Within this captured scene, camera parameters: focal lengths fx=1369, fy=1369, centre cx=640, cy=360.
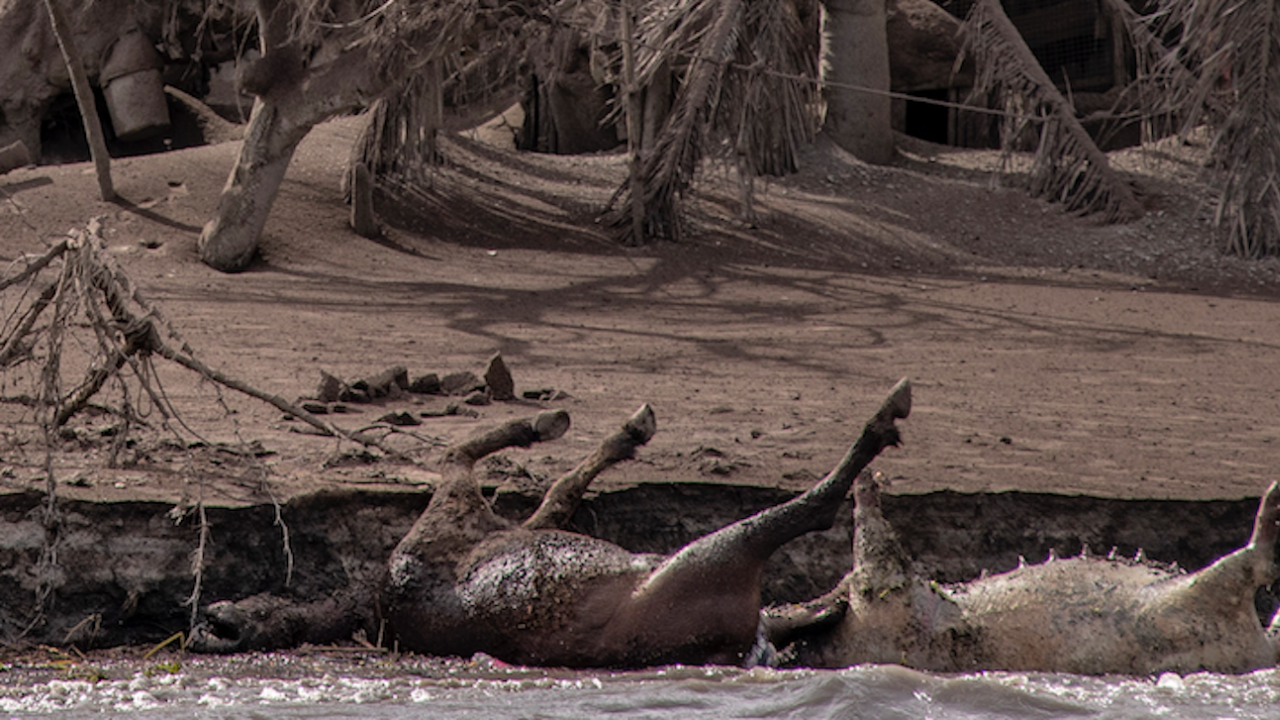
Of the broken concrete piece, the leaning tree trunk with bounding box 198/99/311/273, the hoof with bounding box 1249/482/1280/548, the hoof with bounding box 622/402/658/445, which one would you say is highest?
the leaning tree trunk with bounding box 198/99/311/273

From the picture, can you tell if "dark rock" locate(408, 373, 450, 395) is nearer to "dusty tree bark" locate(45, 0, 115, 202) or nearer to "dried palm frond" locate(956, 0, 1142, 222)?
"dusty tree bark" locate(45, 0, 115, 202)

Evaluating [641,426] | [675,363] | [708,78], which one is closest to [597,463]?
[641,426]

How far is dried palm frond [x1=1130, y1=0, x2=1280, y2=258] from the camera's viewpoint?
10469 millimetres

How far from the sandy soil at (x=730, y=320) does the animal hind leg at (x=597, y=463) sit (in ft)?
1.18

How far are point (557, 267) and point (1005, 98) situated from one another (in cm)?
433

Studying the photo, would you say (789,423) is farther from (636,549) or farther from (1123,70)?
(1123,70)

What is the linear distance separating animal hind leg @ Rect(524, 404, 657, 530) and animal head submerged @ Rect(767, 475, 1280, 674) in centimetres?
69

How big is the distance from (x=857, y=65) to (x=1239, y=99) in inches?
135

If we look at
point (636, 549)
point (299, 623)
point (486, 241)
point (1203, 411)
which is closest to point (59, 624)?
point (299, 623)

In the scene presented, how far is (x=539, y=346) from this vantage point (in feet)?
24.5

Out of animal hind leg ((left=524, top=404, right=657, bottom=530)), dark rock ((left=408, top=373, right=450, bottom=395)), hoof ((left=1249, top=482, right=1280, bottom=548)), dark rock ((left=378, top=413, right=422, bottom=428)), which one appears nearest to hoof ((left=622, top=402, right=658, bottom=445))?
animal hind leg ((left=524, top=404, right=657, bottom=530))

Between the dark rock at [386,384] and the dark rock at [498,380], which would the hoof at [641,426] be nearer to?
the dark rock at [498,380]

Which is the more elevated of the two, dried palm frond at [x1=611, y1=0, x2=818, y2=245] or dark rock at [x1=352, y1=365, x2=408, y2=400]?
dried palm frond at [x1=611, y1=0, x2=818, y2=245]

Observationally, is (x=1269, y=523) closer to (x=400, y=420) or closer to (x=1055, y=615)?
(x=1055, y=615)
